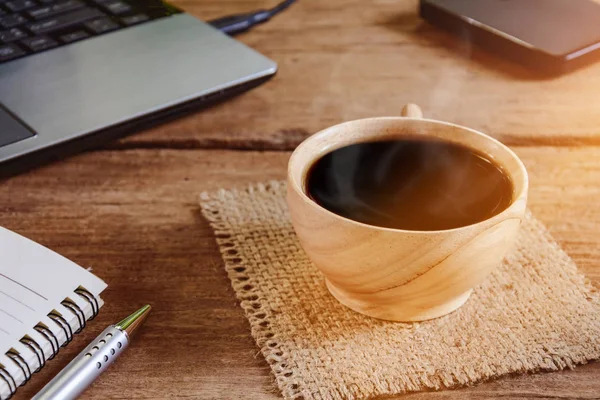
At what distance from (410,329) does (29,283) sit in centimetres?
23

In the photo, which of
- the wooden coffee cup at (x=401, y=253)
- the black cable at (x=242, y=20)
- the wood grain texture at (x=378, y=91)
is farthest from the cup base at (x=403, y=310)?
the black cable at (x=242, y=20)

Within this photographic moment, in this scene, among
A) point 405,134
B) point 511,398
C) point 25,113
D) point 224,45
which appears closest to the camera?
point 511,398

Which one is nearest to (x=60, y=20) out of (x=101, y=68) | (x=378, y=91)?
(x=101, y=68)

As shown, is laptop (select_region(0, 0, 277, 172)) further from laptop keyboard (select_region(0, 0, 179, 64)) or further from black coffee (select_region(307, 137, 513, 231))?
black coffee (select_region(307, 137, 513, 231))

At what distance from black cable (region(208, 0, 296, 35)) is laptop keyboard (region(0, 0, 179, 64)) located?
6cm

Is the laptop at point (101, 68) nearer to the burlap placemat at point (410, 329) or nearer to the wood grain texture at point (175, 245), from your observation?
the wood grain texture at point (175, 245)

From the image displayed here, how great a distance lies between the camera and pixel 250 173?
2.01ft

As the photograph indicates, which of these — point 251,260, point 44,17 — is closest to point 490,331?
point 251,260

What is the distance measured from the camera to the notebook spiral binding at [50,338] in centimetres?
38

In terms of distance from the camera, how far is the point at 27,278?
43 cm

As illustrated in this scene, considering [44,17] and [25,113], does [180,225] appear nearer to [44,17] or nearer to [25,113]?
[25,113]

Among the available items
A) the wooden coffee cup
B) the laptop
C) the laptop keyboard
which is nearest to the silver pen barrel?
the wooden coffee cup

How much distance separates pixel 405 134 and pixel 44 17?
47 cm

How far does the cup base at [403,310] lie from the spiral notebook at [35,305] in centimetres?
16
